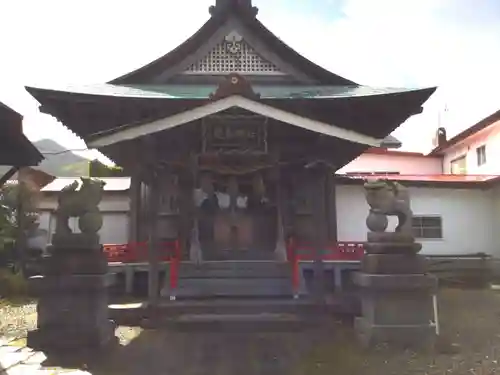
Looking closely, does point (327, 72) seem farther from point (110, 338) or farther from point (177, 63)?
point (110, 338)

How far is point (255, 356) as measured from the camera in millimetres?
7176

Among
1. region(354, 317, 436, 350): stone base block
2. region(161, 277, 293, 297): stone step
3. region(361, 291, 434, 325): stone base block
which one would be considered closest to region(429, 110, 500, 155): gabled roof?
region(161, 277, 293, 297): stone step

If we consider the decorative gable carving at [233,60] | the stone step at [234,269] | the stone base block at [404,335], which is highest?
the decorative gable carving at [233,60]

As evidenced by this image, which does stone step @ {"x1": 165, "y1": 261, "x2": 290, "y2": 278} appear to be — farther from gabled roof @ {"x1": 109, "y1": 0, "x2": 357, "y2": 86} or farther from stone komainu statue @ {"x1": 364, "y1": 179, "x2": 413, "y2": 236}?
gabled roof @ {"x1": 109, "y1": 0, "x2": 357, "y2": 86}

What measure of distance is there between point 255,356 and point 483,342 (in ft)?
12.8

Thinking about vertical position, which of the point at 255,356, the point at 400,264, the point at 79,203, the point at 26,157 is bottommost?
the point at 255,356

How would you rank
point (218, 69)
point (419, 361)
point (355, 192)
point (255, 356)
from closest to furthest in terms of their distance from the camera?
point (419, 361) → point (255, 356) → point (218, 69) → point (355, 192)

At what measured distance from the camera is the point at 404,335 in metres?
7.37

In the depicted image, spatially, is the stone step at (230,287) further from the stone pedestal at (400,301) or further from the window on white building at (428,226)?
the window on white building at (428,226)

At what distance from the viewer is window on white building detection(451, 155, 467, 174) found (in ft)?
75.3

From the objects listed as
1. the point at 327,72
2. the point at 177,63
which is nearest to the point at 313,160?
the point at 327,72

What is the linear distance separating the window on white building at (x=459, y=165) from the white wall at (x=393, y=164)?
2.88 m

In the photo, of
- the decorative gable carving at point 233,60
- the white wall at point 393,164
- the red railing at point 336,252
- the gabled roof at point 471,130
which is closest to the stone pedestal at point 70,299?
the red railing at point 336,252

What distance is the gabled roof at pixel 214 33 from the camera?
14.4 meters
